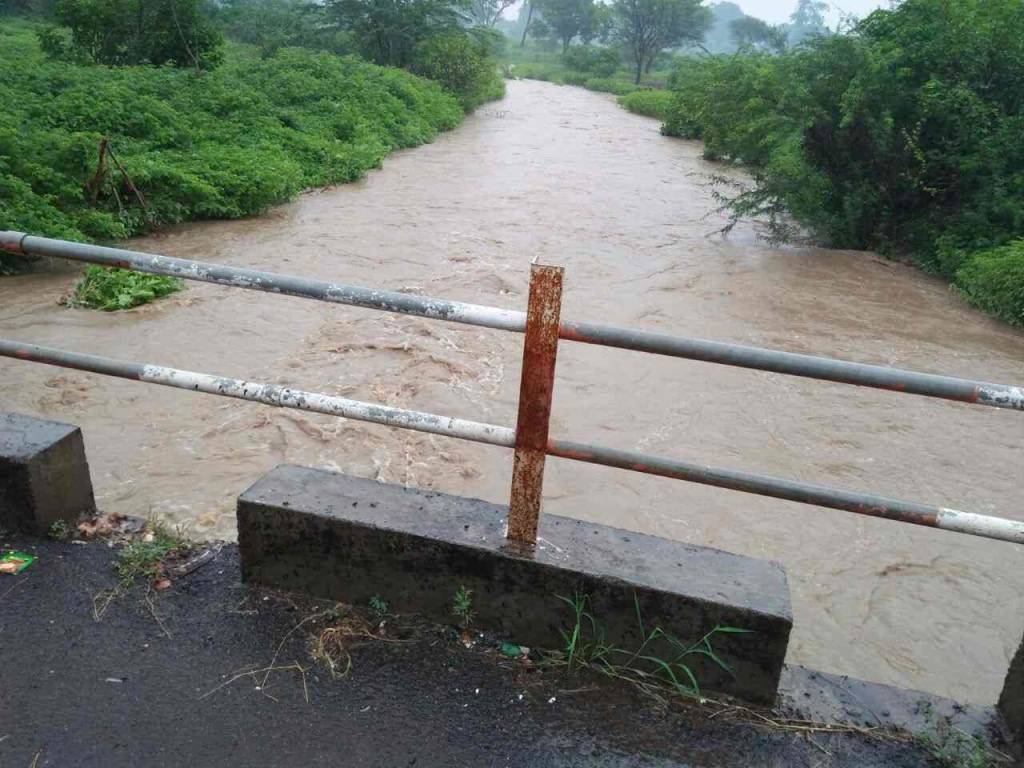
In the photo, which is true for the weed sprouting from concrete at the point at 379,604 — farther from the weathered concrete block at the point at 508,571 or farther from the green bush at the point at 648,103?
the green bush at the point at 648,103

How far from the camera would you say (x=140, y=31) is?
63.2ft

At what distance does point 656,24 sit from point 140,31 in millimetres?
47472

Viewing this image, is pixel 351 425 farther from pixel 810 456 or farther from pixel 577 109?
pixel 577 109

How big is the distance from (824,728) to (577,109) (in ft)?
107

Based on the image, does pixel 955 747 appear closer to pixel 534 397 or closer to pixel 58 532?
pixel 534 397

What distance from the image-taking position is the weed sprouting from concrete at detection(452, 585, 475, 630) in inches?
94.1

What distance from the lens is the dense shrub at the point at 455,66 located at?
2800 centimetres

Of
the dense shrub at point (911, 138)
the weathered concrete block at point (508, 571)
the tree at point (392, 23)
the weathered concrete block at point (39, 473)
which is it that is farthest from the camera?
the tree at point (392, 23)

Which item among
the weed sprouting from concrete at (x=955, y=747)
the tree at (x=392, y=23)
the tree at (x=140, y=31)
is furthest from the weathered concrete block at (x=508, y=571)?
the tree at (x=392, y=23)

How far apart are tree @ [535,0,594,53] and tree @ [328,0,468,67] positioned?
151ft

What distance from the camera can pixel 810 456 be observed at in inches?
238

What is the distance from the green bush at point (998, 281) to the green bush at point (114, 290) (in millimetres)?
8319

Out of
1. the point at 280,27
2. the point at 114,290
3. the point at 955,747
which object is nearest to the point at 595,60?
the point at 280,27

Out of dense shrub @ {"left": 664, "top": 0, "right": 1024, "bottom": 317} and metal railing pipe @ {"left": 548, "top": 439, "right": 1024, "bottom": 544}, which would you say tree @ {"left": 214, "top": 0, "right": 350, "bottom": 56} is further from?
metal railing pipe @ {"left": 548, "top": 439, "right": 1024, "bottom": 544}
